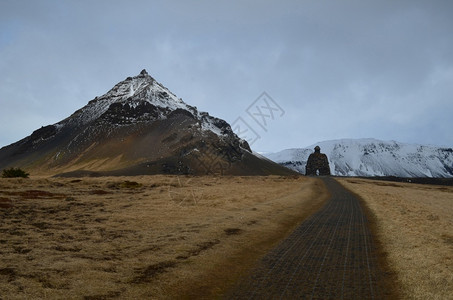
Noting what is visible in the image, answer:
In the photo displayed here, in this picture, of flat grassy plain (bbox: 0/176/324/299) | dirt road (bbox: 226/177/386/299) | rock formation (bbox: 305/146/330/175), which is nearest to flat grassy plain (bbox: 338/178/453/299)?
dirt road (bbox: 226/177/386/299)

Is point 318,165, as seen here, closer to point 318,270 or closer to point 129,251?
point 318,270

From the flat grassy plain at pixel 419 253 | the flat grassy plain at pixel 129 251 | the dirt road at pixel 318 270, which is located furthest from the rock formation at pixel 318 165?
the dirt road at pixel 318 270

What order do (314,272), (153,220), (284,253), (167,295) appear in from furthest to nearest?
(153,220) → (284,253) → (314,272) → (167,295)

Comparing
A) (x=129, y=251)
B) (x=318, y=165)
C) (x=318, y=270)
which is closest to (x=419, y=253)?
(x=318, y=270)

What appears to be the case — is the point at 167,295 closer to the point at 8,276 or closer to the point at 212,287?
the point at 212,287

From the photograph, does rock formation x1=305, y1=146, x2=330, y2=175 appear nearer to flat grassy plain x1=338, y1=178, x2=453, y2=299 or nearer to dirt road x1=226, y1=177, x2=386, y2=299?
flat grassy plain x1=338, y1=178, x2=453, y2=299

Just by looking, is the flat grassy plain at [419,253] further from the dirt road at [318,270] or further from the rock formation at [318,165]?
A: the rock formation at [318,165]

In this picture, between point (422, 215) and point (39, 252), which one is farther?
point (422, 215)

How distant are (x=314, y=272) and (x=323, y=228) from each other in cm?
934

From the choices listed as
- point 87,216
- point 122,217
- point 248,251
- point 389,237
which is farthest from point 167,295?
point 87,216

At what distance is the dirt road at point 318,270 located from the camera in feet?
33.0

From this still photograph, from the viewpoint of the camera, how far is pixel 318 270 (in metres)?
12.2

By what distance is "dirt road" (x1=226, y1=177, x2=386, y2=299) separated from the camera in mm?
10055

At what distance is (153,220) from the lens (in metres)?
22.8
